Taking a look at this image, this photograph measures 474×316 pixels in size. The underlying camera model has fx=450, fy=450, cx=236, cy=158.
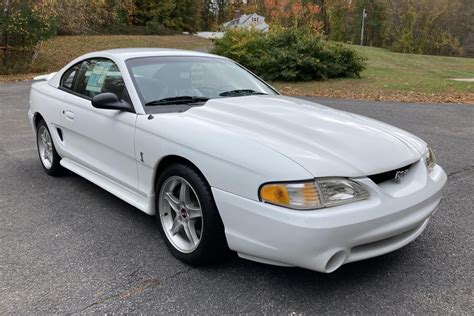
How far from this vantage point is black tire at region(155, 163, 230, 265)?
2.86 m

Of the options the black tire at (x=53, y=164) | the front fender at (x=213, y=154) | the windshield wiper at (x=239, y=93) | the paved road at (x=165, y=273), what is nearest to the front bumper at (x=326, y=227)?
the front fender at (x=213, y=154)

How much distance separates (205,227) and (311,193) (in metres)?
0.76

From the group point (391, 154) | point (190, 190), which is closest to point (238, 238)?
point (190, 190)

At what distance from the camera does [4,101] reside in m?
11.3

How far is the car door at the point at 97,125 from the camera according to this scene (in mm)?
3621

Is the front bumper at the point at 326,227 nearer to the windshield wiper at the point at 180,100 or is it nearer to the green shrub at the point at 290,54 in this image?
the windshield wiper at the point at 180,100

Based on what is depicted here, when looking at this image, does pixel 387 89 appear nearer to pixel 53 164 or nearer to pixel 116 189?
pixel 53 164

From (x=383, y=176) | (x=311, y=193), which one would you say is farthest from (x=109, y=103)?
(x=383, y=176)

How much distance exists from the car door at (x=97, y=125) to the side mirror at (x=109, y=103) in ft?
0.19

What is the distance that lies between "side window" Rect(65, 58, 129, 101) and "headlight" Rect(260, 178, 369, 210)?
1.73 metres

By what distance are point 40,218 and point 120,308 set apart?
5.65 feet

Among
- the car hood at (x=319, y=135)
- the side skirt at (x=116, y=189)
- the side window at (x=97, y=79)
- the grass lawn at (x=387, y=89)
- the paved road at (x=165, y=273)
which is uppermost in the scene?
the side window at (x=97, y=79)

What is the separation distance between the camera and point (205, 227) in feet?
9.51

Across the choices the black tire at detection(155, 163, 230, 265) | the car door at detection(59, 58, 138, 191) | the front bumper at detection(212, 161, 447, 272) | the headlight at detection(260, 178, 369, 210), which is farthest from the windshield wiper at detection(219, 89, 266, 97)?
the headlight at detection(260, 178, 369, 210)
